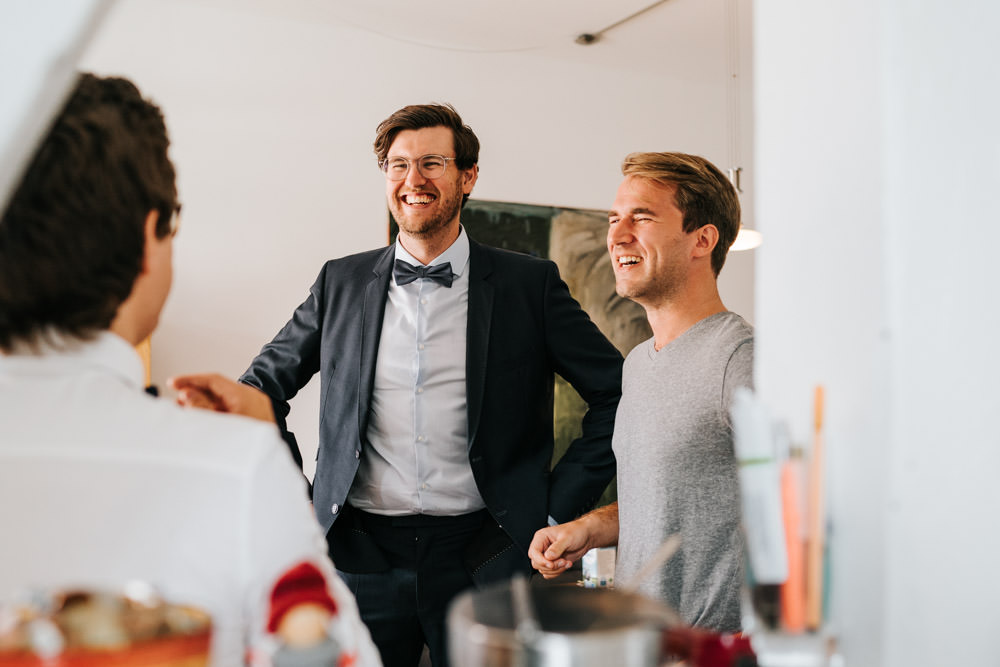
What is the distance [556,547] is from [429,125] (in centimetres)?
129

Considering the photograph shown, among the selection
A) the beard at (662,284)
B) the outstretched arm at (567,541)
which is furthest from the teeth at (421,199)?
the outstretched arm at (567,541)

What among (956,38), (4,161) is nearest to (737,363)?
(956,38)

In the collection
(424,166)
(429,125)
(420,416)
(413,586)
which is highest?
(429,125)

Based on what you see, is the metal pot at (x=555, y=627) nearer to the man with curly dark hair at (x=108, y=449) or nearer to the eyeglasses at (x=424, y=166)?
the man with curly dark hair at (x=108, y=449)

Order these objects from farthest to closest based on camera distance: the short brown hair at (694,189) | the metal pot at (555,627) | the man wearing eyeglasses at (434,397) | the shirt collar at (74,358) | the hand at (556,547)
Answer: the man wearing eyeglasses at (434,397)
the short brown hair at (694,189)
the hand at (556,547)
the shirt collar at (74,358)
the metal pot at (555,627)

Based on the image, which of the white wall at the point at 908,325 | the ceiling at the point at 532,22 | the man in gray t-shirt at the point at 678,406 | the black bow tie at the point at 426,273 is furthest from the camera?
Result: the ceiling at the point at 532,22

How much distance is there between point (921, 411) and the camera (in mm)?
897

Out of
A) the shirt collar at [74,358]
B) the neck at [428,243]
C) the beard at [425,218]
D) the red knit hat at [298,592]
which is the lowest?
the red knit hat at [298,592]

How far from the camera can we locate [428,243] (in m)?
2.34

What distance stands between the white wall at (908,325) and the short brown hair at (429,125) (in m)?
1.52

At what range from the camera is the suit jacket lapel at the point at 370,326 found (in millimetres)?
2145

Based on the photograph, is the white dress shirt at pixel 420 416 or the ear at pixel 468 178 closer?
the white dress shirt at pixel 420 416

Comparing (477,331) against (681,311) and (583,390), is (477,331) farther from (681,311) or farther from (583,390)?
(681,311)

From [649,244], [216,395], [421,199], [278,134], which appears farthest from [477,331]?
[278,134]
